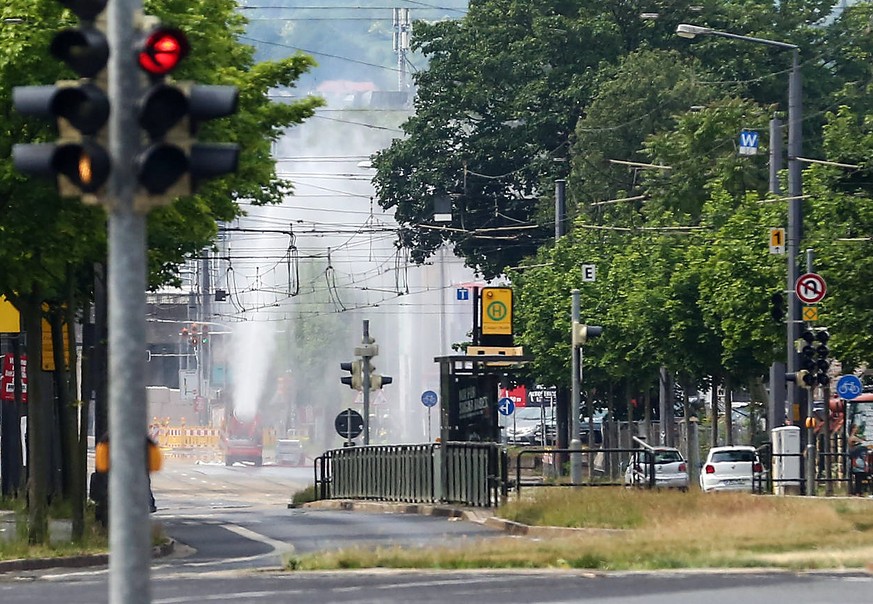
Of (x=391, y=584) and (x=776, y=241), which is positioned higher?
(x=776, y=241)

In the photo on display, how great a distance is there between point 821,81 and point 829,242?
35.5m

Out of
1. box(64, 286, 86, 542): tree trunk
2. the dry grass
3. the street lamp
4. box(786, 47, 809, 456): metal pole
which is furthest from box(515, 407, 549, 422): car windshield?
box(64, 286, 86, 542): tree trunk

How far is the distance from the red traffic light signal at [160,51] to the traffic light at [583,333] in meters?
31.7

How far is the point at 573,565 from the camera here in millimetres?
21062

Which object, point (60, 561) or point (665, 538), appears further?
point (665, 538)

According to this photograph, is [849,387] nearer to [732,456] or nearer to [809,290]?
[809,290]

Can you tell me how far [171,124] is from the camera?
1026 cm

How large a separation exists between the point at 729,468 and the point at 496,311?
31.7ft

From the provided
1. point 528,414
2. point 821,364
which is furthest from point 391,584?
point 528,414

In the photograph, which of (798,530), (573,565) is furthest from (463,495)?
(573,565)

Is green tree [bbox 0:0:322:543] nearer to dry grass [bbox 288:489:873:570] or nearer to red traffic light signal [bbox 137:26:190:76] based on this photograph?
dry grass [bbox 288:489:873:570]

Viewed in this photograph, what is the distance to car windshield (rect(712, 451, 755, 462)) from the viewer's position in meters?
50.2

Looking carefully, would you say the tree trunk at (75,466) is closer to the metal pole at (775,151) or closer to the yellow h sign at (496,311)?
the yellow h sign at (496,311)

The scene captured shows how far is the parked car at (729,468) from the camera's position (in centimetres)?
4922
